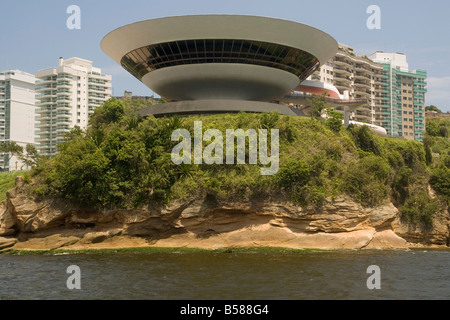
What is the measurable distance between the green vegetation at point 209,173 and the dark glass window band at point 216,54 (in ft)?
20.3

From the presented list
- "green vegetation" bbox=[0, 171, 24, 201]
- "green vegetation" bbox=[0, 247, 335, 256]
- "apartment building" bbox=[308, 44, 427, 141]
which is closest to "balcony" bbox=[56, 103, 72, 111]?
"apartment building" bbox=[308, 44, 427, 141]

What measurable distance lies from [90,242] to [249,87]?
21.6 meters

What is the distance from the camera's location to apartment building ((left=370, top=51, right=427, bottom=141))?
10519cm

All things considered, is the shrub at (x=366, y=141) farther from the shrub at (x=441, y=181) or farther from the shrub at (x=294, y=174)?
the shrub at (x=294, y=174)

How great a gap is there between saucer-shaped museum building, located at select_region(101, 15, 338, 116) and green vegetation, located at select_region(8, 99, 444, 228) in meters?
5.69

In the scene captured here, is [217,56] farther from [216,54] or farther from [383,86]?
[383,86]

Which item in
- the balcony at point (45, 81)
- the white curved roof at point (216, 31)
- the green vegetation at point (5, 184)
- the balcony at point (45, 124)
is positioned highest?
the balcony at point (45, 81)

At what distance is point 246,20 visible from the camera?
4012 centimetres

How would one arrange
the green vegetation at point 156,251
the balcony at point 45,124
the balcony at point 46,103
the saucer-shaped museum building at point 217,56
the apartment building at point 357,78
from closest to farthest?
the green vegetation at point 156,251
the saucer-shaped museum building at point 217,56
the apartment building at point 357,78
the balcony at point 46,103
the balcony at point 45,124

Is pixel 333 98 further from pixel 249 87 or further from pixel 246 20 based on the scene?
pixel 246 20

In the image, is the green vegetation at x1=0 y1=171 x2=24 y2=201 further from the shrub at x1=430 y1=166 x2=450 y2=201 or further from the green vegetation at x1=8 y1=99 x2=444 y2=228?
the shrub at x1=430 y1=166 x2=450 y2=201

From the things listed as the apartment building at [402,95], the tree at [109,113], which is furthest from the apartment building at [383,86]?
the tree at [109,113]

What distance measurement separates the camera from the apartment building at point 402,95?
105 meters

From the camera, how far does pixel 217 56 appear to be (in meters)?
42.7
